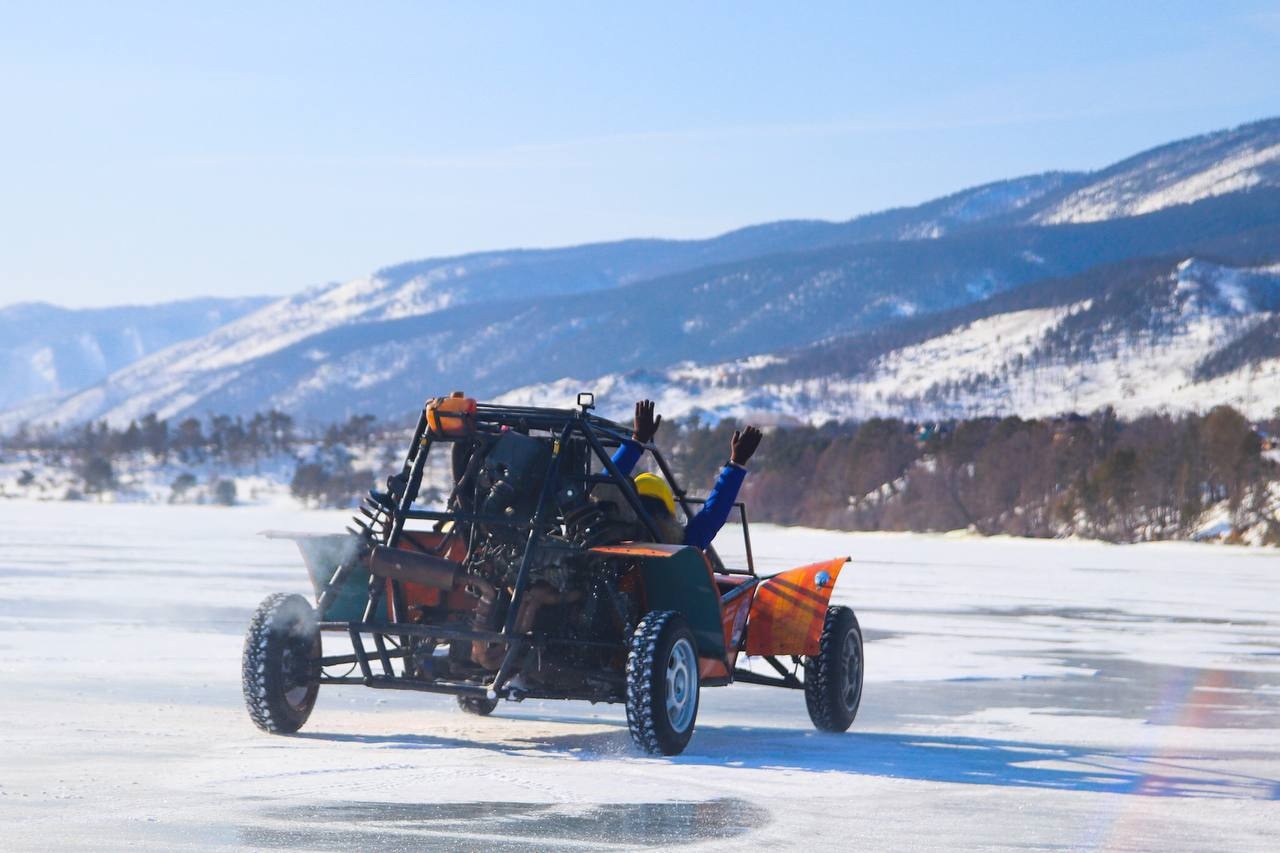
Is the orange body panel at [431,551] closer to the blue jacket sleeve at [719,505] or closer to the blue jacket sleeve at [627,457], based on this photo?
the blue jacket sleeve at [627,457]

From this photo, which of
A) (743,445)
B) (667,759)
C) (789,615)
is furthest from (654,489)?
(667,759)

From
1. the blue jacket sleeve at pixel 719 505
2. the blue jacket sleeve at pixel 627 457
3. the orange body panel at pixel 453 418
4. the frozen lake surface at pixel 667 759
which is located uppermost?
the orange body panel at pixel 453 418

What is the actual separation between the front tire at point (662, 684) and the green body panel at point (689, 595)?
53 centimetres

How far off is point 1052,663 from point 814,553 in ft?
114

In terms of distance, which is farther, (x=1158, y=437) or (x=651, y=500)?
(x=1158, y=437)

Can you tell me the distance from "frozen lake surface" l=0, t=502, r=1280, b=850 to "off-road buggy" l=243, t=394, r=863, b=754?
0.43 m

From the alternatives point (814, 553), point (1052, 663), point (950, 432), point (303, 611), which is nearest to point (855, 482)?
point (950, 432)

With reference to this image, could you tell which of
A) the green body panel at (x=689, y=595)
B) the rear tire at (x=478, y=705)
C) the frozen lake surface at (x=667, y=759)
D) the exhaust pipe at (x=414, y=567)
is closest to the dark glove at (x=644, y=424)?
the green body panel at (x=689, y=595)

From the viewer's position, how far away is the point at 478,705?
1477cm

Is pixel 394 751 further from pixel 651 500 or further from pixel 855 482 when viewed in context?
pixel 855 482

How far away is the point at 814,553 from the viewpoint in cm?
5519

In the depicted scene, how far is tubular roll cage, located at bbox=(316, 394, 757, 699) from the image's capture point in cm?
1202

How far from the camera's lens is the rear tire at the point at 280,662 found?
12.5m

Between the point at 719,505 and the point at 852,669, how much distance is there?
2.01m
